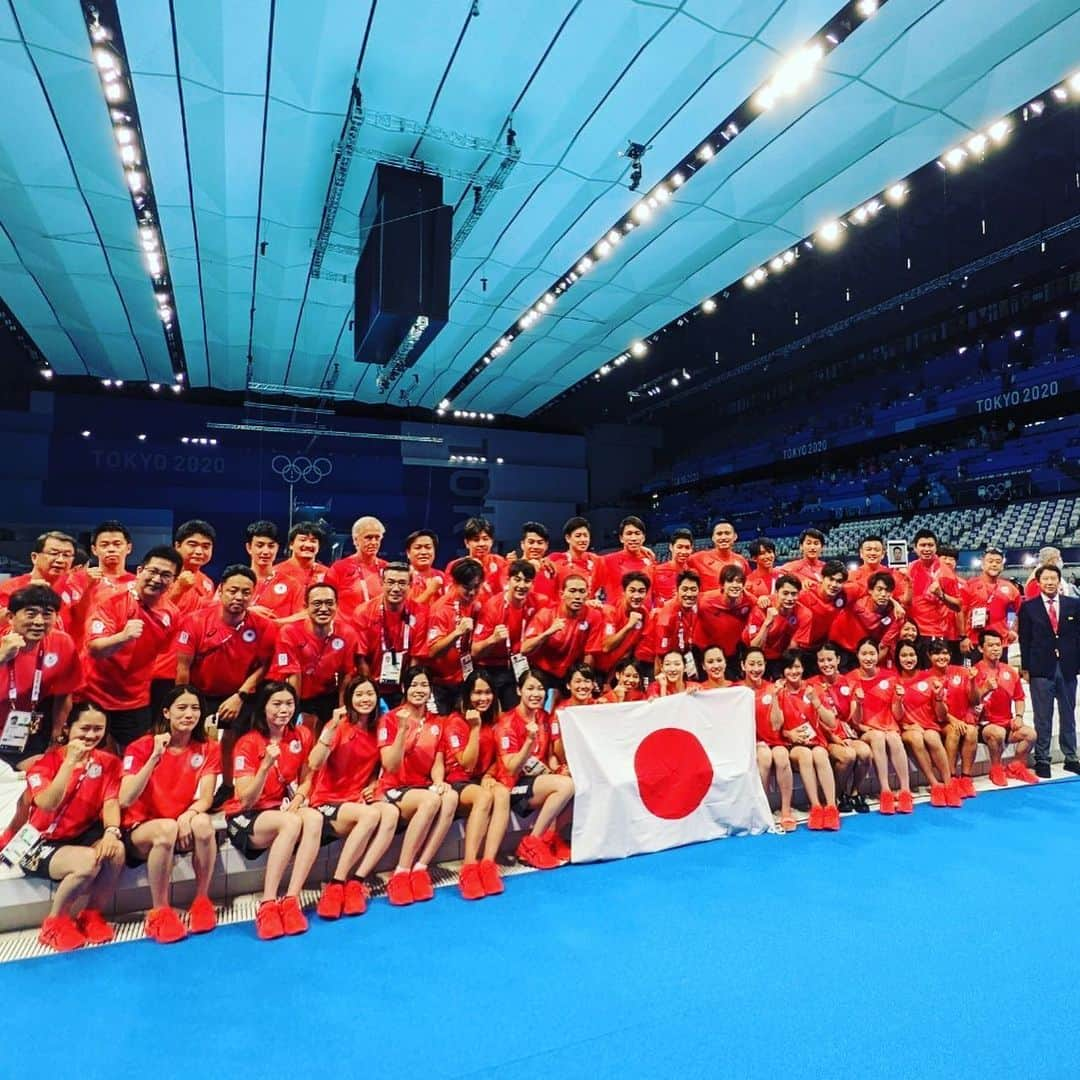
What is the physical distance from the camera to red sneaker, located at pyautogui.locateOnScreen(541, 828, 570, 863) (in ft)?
12.6

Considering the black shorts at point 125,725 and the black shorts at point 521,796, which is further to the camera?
the black shorts at point 521,796

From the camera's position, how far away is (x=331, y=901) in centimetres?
324

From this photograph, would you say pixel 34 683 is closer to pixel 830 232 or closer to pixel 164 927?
pixel 164 927

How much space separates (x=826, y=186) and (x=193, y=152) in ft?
22.4

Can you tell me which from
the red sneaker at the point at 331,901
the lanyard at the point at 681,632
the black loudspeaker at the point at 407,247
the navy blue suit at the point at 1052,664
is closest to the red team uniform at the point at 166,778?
the red sneaker at the point at 331,901

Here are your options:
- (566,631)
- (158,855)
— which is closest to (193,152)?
(566,631)

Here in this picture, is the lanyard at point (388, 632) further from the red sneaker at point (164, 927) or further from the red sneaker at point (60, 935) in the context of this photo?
the red sneaker at point (60, 935)

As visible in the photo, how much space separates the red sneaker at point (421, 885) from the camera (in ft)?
11.2

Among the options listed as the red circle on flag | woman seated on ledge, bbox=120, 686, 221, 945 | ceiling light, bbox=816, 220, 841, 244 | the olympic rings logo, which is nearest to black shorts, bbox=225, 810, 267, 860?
woman seated on ledge, bbox=120, 686, 221, 945

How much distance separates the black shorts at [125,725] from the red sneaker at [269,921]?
105cm

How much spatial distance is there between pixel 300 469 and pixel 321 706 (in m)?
13.5

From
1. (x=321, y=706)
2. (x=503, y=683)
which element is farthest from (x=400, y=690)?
(x=503, y=683)

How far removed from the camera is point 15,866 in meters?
3.14

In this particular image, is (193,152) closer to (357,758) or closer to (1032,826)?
(357,758)
